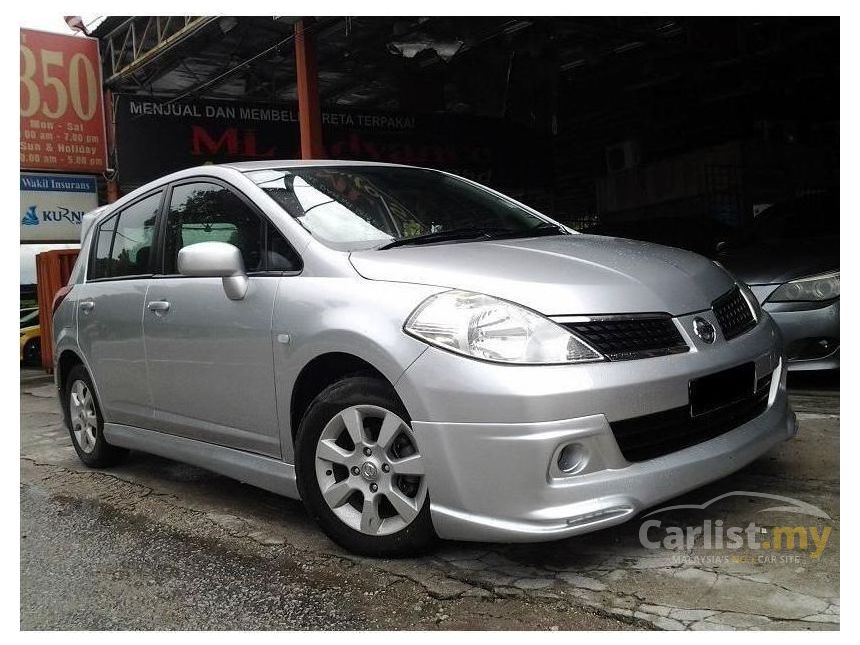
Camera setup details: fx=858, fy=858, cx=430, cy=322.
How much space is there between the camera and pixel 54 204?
13.5 meters

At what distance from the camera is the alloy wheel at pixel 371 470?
283 cm

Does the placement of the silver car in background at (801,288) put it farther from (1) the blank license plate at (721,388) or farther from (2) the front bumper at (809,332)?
(1) the blank license plate at (721,388)

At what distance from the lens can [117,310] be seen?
4215 mm

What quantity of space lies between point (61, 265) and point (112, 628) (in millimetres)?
10190

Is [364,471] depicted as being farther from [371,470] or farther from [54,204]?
[54,204]

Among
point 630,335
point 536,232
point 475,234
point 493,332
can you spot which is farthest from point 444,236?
point 630,335

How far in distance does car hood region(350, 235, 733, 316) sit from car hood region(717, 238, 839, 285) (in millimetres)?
2076

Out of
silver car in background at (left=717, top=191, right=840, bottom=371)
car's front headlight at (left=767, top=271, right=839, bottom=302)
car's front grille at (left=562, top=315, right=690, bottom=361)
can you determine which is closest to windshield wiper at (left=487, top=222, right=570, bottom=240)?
car's front grille at (left=562, top=315, right=690, bottom=361)

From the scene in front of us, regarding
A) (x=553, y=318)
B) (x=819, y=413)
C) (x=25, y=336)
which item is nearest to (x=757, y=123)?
(x=819, y=413)

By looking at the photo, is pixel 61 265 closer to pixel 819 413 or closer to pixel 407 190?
pixel 407 190

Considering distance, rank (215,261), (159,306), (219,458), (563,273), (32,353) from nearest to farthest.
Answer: (563,273) → (215,261) → (219,458) → (159,306) → (32,353)

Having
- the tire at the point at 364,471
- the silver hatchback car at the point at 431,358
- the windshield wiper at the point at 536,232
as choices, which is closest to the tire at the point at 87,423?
the silver hatchback car at the point at 431,358

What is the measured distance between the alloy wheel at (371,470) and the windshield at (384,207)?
696 millimetres

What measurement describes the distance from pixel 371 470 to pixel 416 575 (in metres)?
0.37
